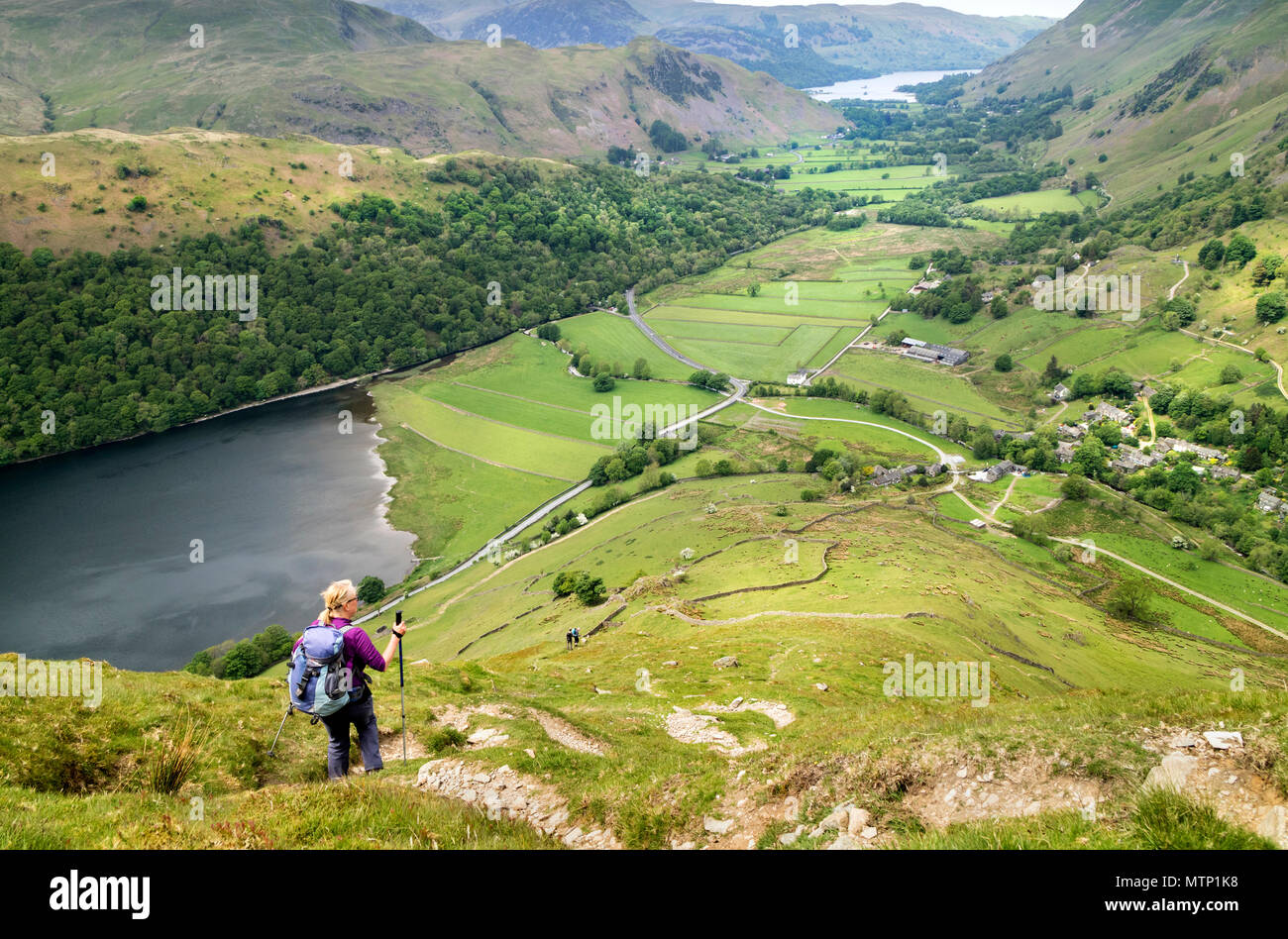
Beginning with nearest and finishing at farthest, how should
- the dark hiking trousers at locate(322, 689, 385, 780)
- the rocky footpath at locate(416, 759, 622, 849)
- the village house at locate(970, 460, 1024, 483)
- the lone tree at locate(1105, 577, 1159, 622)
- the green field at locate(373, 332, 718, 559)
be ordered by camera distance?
the dark hiking trousers at locate(322, 689, 385, 780) < the rocky footpath at locate(416, 759, 622, 849) < the lone tree at locate(1105, 577, 1159, 622) < the village house at locate(970, 460, 1024, 483) < the green field at locate(373, 332, 718, 559)

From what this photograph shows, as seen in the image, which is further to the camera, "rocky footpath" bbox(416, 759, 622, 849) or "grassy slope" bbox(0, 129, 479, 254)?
"grassy slope" bbox(0, 129, 479, 254)

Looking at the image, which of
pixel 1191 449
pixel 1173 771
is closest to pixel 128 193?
pixel 1173 771

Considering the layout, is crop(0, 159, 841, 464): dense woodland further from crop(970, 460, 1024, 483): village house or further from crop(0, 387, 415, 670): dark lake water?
crop(970, 460, 1024, 483): village house

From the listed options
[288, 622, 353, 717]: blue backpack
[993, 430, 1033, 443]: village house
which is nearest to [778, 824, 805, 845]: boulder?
[288, 622, 353, 717]: blue backpack

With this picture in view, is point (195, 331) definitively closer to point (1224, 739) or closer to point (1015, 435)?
point (1015, 435)

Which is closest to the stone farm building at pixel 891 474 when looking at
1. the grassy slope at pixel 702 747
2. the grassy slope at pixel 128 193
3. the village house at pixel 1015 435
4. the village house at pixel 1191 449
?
the village house at pixel 1015 435

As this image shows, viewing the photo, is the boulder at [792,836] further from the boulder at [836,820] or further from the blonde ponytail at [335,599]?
the blonde ponytail at [335,599]
